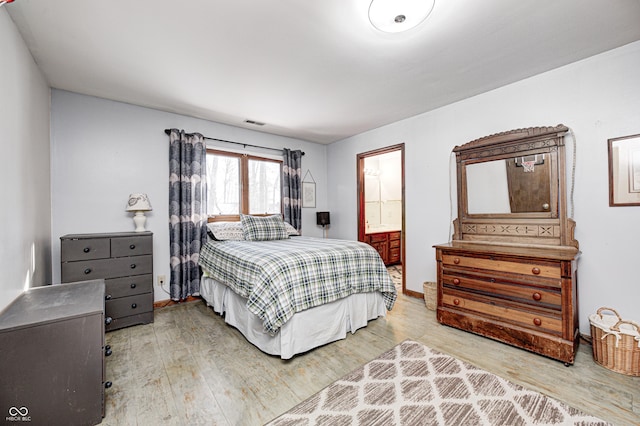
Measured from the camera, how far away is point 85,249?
2660mm

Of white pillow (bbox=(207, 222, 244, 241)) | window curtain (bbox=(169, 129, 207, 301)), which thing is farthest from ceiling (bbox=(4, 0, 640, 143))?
white pillow (bbox=(207, 222, 244, 241))

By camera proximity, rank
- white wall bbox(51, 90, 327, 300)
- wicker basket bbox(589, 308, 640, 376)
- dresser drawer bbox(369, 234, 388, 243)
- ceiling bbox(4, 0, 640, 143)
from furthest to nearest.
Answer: dresser drawer bbox(369, 234, 388, 243) → white wall bbox(51, 90, 327, 300) → wicker basket bbox(589, 308, 640, 376) → ceiling bbox(4, 0, 640, 143)

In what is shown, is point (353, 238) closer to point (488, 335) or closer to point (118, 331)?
point (488, 335)

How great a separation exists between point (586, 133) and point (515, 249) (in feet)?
3.87

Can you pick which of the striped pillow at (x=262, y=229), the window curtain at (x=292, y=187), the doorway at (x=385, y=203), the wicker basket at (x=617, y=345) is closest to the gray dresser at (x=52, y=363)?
the striped pillow at (x=262, y=229)

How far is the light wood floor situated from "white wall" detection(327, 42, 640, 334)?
623mm

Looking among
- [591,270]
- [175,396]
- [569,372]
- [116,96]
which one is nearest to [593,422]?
[569,372]

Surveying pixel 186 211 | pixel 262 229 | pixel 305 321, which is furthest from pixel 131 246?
pixel 305 321

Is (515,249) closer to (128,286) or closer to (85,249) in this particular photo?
(128,286)

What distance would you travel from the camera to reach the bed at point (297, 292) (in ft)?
7.13

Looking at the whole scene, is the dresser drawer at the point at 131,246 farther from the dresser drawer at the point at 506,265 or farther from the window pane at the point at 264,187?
the dresser drawer at the point at 506,265

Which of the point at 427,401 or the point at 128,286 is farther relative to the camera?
the point at 128,286

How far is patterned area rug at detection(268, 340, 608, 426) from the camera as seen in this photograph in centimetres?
157

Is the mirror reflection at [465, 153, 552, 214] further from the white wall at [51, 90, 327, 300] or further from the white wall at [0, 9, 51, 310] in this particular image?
the white wall at [0, 9, 51, 310]
